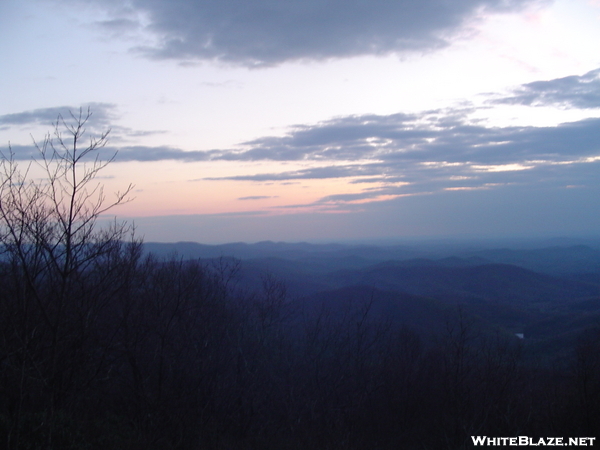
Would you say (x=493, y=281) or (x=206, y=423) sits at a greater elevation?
(x=206, y=423)

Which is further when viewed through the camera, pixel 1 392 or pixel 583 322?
pixel 583 322

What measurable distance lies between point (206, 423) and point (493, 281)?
8044 centimetres

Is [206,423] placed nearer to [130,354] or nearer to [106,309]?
[130,354]

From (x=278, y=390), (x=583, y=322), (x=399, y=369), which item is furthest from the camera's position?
(x=583, y=322)

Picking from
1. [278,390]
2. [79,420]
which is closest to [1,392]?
[79,420]

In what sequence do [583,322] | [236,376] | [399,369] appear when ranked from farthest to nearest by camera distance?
[583,322], [399,369], [236,376]

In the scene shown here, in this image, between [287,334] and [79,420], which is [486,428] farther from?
[79,420]

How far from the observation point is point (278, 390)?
48.2ft

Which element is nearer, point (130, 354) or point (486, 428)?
point (130, 354)

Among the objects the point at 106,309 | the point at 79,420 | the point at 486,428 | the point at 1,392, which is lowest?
the point at 486,428

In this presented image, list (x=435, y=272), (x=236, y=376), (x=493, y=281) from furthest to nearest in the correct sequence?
(x=435, y=272) → (x=493, y=281) → (x=236, y=376)

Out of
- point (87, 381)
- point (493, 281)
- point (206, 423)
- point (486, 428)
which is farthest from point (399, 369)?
point (493, 281)

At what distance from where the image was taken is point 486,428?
41.7ft

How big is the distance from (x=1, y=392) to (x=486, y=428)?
13.0m
